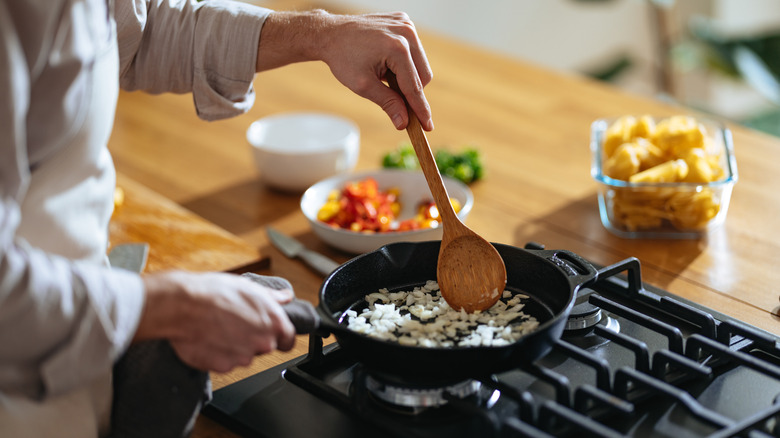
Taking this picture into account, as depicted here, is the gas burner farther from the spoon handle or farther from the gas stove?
the spoon handle

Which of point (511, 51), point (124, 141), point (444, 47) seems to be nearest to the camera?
point (124, 141)

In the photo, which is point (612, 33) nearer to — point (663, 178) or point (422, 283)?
point (663, 178)

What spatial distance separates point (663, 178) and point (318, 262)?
0.58 meters

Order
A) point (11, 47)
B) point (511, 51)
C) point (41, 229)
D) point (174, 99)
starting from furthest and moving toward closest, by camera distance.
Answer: point (511, 51) → point (174, 99) → point (41, 229) → point (11, 47)

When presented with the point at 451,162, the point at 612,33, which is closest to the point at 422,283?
the point at 451,162

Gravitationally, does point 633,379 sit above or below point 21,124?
below

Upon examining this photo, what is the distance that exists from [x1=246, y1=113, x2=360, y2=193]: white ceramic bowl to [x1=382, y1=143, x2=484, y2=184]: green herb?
0.28 ft

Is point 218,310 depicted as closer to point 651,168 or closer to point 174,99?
point 651,168

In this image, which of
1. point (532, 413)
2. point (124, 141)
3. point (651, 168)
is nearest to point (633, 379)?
point (532, 413)

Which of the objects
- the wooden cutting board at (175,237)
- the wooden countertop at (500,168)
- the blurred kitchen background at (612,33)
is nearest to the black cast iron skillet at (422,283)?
the wooden countertop at (500,168)

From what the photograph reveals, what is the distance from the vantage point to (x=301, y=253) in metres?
1.39

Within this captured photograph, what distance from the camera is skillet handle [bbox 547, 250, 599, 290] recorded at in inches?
38.2

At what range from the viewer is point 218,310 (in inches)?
31.0

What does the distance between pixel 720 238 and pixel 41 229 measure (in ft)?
3.62
